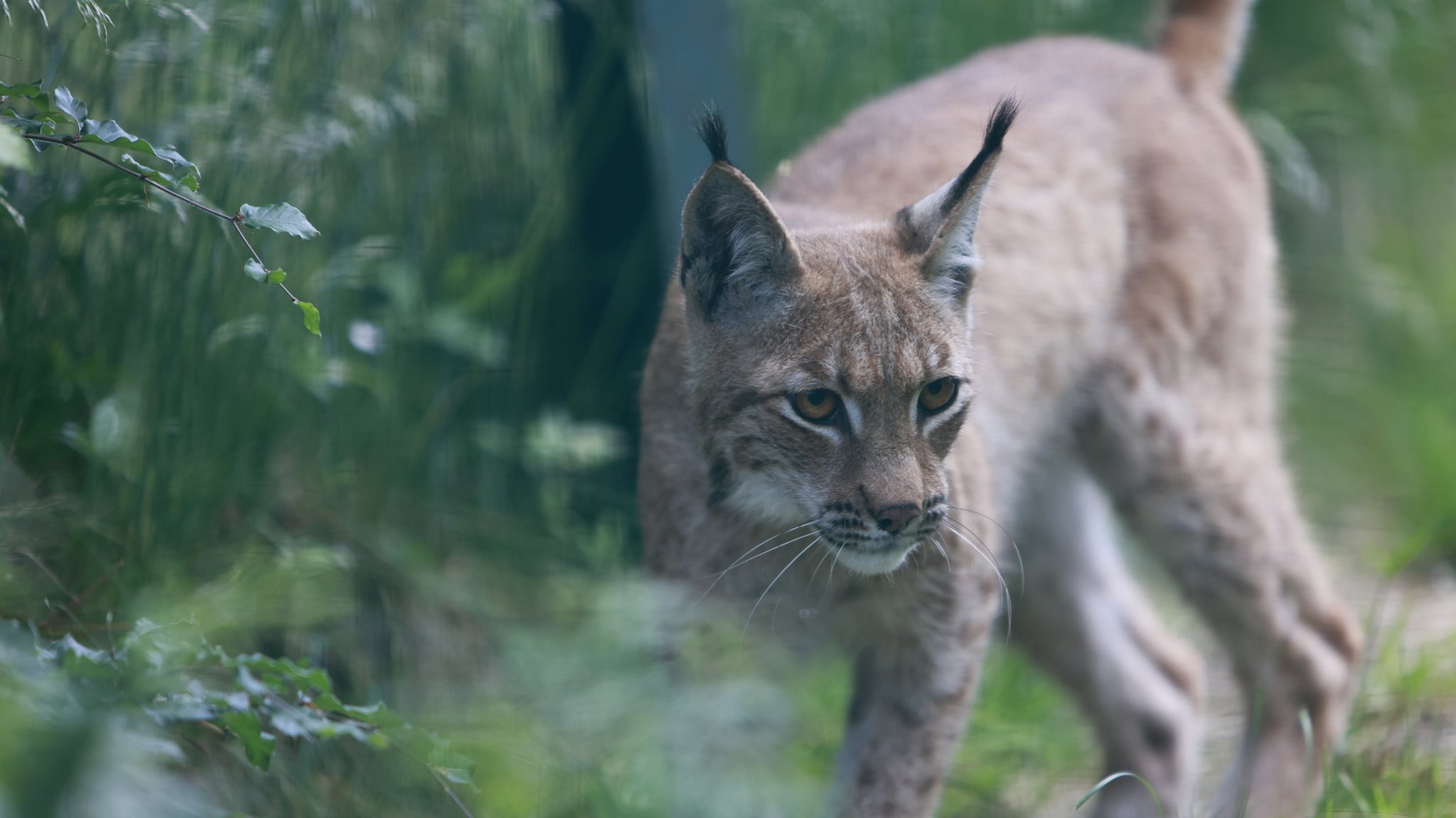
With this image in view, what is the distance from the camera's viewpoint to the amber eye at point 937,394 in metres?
2.82

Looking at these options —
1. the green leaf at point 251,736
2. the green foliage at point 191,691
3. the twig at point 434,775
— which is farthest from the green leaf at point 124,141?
the twig at point 434,775

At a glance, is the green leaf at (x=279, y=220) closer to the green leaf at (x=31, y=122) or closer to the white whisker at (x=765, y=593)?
the green leaf at (x=31, y=122)

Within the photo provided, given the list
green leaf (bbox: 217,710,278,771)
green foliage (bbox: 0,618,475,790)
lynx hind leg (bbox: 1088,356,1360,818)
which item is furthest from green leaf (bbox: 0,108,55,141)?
lynx hind leg (bbox: 1088,356,1360,818)

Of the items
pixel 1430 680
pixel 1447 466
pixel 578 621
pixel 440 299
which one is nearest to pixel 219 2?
pixel 440 299

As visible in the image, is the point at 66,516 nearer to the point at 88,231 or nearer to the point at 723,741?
the point at 88,231

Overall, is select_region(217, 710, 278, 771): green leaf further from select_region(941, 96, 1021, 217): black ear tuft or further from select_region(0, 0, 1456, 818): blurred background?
select_region(941, 96, 1021, 217): black ear tuft

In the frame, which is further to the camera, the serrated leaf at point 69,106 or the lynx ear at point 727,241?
the lynx ear at point 727,241

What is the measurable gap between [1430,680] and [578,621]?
2.86m

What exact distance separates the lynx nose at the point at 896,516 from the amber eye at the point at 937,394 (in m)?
0.25

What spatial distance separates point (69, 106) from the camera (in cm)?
206

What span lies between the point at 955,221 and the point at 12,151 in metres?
1.81

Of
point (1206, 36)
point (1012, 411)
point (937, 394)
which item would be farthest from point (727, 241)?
point (1206, 36)

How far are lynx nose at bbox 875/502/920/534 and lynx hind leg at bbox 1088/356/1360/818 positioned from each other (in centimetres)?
150

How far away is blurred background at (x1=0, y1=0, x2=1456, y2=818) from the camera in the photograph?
231cm
